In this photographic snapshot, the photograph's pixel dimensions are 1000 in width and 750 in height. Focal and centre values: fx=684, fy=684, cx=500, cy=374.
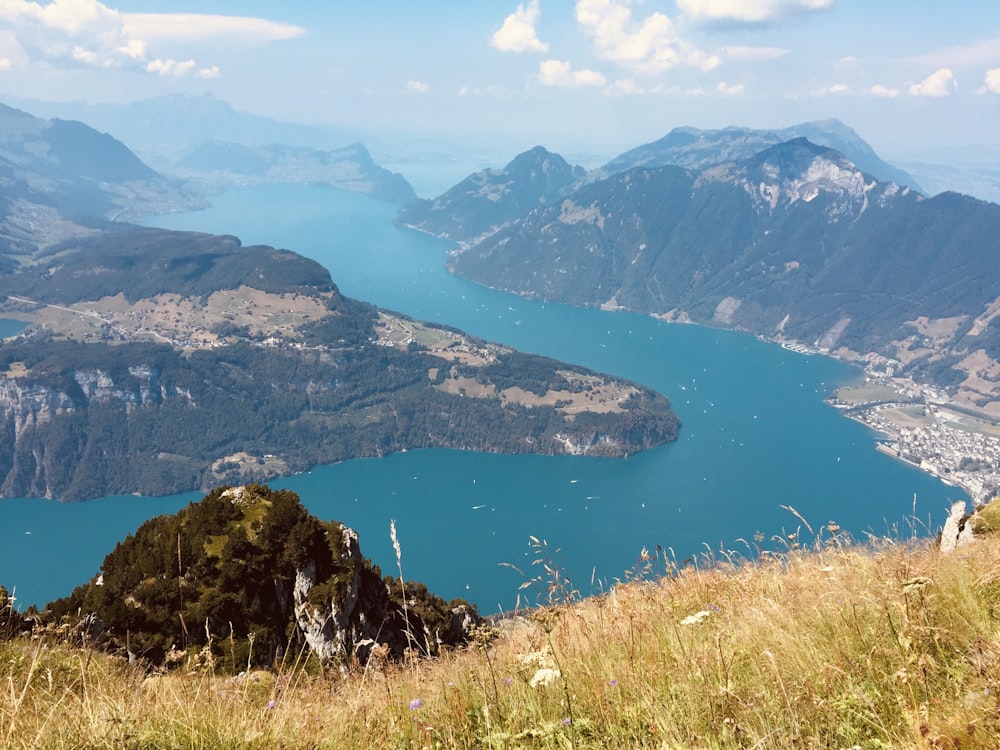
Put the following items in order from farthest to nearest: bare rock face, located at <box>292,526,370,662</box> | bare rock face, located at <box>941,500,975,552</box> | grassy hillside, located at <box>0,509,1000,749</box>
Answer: bare rock face, located at <box>292,526,370,662</box> → bare rock face, located at <box>941,500,975,552</box> → grassy hillside, located at <box>0,509,1000,749</box>

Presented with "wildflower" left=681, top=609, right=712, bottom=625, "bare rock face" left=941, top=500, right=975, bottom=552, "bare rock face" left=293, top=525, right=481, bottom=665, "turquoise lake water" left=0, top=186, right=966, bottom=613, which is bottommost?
"turquoise lake water" left=0, top=186, right=966, bottom=613

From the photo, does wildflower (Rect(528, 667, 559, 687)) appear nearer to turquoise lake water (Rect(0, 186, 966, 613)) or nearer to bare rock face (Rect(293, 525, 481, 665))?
bare rock face (Rect(293, 525, 481, 665))

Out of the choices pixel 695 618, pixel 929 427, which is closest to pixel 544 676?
pixel 695 618

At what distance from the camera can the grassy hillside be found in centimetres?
239

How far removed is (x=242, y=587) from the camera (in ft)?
43.4

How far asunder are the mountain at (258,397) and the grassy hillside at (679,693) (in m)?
123

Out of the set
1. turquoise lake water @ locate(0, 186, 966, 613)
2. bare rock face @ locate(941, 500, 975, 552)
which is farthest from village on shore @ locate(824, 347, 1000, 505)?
bare rock face @ locate(941, 500, 975, 552)

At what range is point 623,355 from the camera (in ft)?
606

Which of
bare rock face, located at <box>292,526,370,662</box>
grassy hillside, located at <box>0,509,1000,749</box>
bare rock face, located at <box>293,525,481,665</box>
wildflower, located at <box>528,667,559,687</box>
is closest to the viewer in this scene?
grassy hillside, located at <box>0,509,1000,749</box>

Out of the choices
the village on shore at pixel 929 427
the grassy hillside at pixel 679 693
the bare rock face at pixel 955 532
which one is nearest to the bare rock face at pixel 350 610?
the bare rock face at pixel 955 532

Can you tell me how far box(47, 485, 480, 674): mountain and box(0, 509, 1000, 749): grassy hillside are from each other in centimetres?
864

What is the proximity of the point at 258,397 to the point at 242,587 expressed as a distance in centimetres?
14255

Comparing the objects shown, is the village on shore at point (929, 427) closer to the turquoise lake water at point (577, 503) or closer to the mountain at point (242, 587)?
the turquoise lake water at point (577, 503)

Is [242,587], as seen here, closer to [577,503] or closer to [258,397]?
[577,503]
